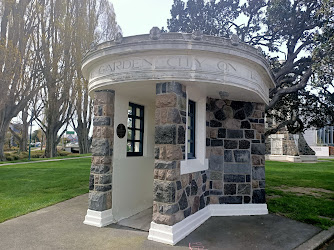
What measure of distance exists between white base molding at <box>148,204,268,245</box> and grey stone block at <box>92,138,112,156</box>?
1484mm

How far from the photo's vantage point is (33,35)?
15.6m

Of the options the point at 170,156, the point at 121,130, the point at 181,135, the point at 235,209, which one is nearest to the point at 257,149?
the point at 235,209

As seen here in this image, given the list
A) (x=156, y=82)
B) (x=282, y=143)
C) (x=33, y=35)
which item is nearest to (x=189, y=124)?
(x=156, y=82)

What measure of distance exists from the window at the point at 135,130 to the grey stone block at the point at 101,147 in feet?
2.30

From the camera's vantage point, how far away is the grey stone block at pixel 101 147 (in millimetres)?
4448

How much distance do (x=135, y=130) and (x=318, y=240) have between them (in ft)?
12.4

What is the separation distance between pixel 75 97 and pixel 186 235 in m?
17.3

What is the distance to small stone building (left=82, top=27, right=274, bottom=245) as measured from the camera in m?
3.83

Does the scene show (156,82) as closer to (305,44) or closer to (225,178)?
(225,178)

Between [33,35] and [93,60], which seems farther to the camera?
[33,35]

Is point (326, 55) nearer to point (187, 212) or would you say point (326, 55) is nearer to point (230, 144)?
point (230, 144)

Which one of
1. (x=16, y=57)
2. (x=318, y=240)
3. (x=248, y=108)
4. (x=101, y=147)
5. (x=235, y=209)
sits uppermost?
(x=16, y=57)

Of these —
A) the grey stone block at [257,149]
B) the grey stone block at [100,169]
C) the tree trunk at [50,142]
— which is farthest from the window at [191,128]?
the tree trunk at [50,142]

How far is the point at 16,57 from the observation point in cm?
1347
